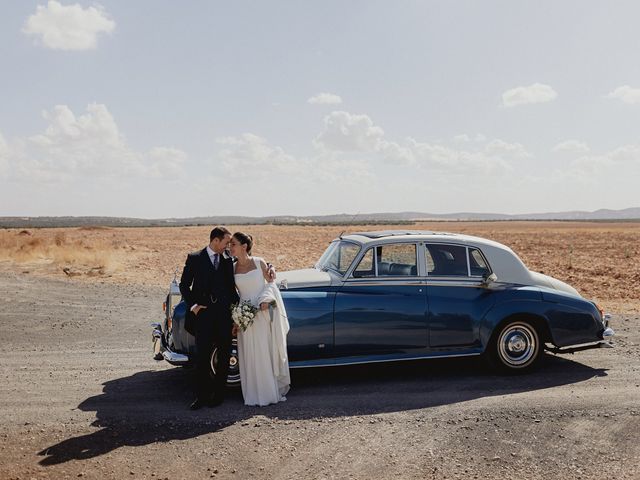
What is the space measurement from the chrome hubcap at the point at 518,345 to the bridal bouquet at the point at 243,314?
10.6 feet

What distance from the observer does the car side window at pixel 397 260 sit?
24.3 ft

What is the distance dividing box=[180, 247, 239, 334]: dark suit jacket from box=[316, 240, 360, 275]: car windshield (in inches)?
61.6

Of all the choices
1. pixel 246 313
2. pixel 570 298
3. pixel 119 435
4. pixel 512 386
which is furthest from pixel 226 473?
pixel 570 298

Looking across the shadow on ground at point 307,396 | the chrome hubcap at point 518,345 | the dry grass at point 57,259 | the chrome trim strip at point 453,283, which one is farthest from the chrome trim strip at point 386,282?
the dry grass at point 57,259

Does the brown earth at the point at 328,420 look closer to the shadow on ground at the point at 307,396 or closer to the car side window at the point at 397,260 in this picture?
the shadow on ground at the point at 307,396

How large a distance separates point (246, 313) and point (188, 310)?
64cm

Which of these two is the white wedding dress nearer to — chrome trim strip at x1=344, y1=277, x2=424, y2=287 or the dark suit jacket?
the dark suit jacket

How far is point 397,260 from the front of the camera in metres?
7.52

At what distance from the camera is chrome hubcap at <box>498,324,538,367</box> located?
7.60 meters

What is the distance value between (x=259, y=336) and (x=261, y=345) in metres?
0.10

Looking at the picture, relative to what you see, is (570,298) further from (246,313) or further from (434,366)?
(246,313)

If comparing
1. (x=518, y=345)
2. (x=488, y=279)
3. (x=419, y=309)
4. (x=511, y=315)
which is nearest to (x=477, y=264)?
(x=488, y=279)

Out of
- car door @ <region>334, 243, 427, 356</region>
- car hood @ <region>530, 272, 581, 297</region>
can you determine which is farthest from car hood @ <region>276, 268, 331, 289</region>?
car hood @ <region>530, 272, 581, 297</region>

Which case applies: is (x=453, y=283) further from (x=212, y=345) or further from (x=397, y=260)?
(x=212, y=345)
